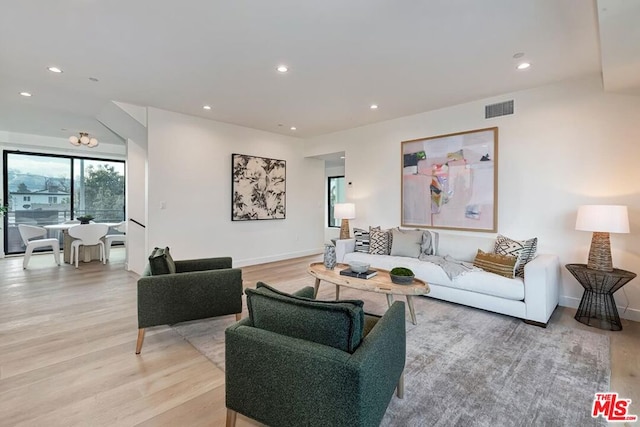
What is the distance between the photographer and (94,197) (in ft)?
26.0

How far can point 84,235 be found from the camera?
19.3 feet

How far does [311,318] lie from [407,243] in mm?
3242

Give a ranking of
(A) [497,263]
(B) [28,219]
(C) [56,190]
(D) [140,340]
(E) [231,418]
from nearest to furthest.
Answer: (E) [231,418], (D) [140,340], (A) [497,263], (B) [28,219], (C) [56,190]

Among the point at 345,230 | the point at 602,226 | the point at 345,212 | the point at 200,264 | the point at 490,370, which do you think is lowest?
the point at 490,370

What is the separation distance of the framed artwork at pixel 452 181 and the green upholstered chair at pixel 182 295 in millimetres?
3242

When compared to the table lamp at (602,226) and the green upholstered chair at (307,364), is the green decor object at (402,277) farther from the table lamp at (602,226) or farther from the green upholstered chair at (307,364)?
the table lamp at (602,226)

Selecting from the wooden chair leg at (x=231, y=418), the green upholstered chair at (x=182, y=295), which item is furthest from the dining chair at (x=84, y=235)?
the wooden chair leg at (x=231, y=418)

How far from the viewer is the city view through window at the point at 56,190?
22.5 ft

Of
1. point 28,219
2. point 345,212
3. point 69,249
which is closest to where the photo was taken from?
point 345,212

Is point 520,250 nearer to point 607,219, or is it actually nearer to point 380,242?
point 607,219

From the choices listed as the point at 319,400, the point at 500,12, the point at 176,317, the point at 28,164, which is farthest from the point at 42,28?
the point at 28,164

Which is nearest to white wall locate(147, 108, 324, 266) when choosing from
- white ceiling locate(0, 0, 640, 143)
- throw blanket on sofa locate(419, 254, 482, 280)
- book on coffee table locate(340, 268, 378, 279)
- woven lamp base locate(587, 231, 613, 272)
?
white ceiling locate(0, 0, 640, 143)

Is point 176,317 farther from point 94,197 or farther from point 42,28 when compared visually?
point 94,197

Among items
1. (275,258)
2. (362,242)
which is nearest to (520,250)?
(362,242)
